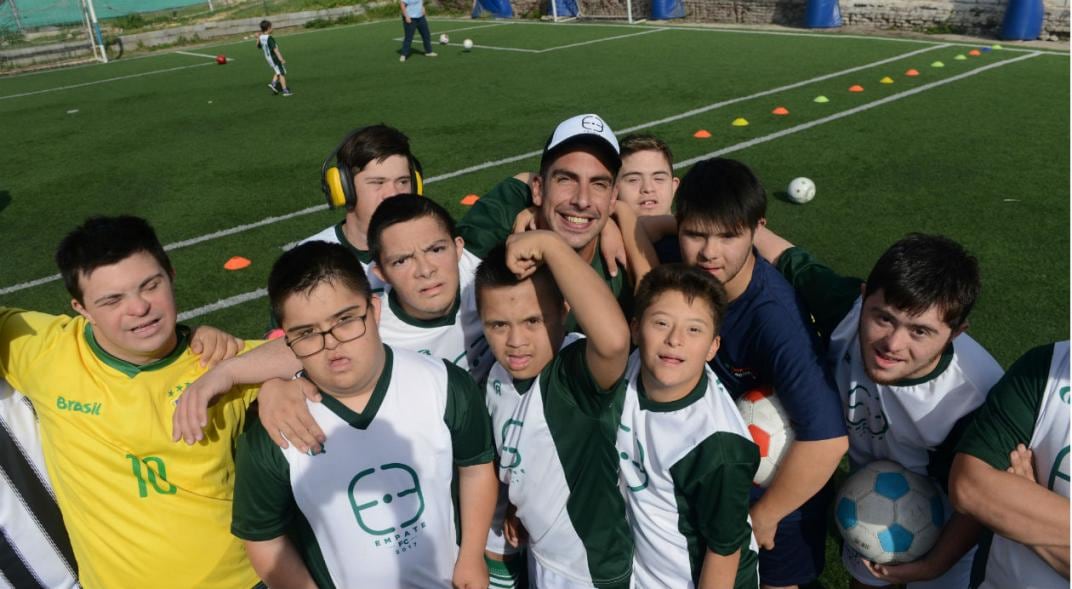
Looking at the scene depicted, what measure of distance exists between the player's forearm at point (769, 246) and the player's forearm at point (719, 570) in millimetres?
1331

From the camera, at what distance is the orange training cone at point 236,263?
7.20 metres

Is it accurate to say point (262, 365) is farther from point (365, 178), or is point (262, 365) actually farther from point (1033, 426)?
point (1033, 426)

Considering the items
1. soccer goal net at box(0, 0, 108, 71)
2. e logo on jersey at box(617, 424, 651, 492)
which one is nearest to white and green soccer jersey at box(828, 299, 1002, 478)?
e logo on jersey at box(617, 424, 651, 492)

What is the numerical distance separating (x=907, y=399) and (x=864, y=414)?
231 millimetres

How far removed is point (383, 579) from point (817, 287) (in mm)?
1973

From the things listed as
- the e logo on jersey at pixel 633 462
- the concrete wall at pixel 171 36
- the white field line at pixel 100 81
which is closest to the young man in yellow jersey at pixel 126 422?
the e logo on jersey at pixel 633 462

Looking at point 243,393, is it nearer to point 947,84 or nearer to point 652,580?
point 652,580

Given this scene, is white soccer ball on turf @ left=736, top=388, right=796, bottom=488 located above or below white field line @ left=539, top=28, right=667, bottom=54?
below

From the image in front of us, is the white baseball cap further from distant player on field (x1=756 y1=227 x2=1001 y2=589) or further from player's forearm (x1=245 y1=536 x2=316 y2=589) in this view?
player's forearm (x1=245 y1=536 x2=316 y2=589)

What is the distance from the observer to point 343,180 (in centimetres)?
366

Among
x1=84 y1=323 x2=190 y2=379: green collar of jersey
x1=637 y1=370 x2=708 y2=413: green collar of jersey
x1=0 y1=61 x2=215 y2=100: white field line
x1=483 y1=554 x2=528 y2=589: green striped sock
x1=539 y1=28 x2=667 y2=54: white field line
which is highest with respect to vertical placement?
x1=0 y1=61 x2=215 y2=100: white field line

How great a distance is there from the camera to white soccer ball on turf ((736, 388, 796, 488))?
2.65 m

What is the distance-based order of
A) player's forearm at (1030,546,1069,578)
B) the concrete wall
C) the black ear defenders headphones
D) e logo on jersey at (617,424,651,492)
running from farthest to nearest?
the concrete wall
the black ear defenders headphones
e logo on jersey at (617,424,651,492)
player's forearm at (1030,546,1069,578)

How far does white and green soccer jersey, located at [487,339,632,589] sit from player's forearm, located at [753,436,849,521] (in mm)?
553
